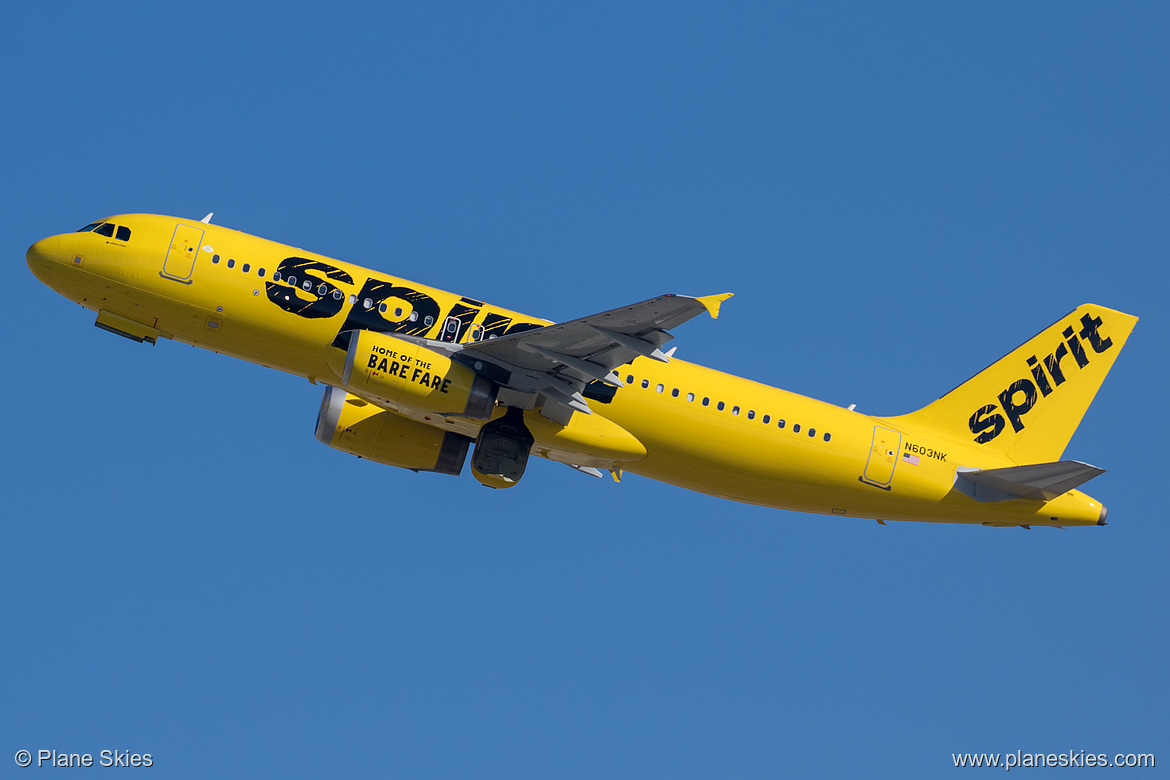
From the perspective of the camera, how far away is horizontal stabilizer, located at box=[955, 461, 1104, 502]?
109ft

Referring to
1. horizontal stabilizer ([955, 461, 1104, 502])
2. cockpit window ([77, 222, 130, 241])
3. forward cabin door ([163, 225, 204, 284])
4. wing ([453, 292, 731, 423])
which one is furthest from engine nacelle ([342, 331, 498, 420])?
horizontal stabilizer ([955, 461, 1104, 502])

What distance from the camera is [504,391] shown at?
3259 centimetres

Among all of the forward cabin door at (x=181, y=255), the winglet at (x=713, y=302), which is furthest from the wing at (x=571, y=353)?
the forward cabin door at (x=181, y=255)

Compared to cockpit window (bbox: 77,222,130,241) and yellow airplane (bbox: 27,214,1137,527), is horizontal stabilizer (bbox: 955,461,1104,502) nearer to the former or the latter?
yellow airplane (bbox: 27,214,1137,527)

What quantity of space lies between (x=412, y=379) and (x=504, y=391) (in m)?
2.77

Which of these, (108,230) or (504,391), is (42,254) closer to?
(108,230)

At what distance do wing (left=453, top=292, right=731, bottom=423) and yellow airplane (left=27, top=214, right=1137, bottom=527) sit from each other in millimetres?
57

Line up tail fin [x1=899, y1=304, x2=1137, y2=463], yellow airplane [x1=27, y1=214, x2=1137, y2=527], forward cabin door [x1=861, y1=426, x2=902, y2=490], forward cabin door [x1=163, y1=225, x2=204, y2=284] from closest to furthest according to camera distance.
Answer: yellow airplane [x1=27, y1=214, x2=1137, y2=527] → forward cabin door [x1=163, y1=225, x2=204, y2=284] → forward cabin door [x1=861, y1=426, x2=902, y2=490] → tail fin [x1=899, y1=304, x2=1137, y2=463]

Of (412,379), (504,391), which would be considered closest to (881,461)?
(504,391)

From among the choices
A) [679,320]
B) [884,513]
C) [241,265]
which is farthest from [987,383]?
[241,265]

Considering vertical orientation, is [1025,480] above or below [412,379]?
above

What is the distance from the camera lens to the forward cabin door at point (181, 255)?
32.5 meters

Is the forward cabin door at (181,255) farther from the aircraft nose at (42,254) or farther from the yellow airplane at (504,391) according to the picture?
the aircraft nose at (42,254)

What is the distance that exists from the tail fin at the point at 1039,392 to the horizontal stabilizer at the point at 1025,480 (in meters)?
2.01
